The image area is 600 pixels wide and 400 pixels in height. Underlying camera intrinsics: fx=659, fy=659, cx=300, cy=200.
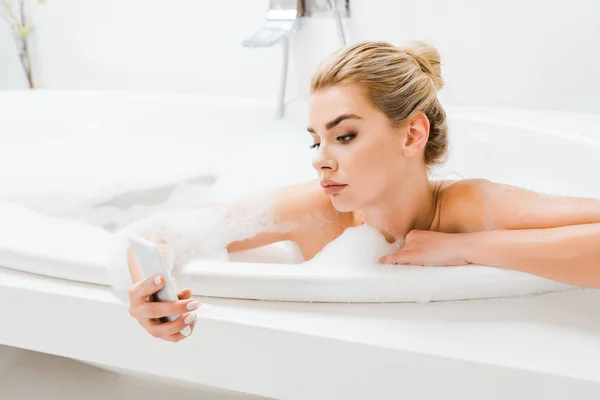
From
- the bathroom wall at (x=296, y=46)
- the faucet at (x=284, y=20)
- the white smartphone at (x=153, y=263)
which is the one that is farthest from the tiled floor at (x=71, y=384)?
the bathroom wall at (x=296, y=46)

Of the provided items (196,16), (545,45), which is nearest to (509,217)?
(545,45)

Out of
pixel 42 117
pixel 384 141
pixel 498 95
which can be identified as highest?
pixel 384 141

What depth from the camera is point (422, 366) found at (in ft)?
2.75

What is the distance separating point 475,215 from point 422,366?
303 millimetres

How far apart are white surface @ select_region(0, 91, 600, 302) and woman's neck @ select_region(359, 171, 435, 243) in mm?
37

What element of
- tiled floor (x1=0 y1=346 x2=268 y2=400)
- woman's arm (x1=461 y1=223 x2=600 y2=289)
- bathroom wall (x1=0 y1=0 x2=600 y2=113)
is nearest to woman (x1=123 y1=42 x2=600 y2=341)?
woman's arm (x1=461 y1=223 x2=600 y2=289)

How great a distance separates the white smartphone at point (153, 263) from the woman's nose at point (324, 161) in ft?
0.87

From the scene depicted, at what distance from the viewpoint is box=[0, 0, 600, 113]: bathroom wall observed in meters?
1.75

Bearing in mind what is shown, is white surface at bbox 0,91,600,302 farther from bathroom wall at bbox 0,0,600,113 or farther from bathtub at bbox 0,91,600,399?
bathroom wall at bbox 0,0,600,113

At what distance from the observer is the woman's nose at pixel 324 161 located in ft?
3.10

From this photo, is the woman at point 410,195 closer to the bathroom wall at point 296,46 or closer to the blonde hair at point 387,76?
the blonde hair at point 387,76

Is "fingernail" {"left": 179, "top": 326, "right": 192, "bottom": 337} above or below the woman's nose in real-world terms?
below

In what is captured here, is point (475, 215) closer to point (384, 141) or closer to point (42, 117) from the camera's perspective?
point (384, 141)

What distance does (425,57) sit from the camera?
101 cm
